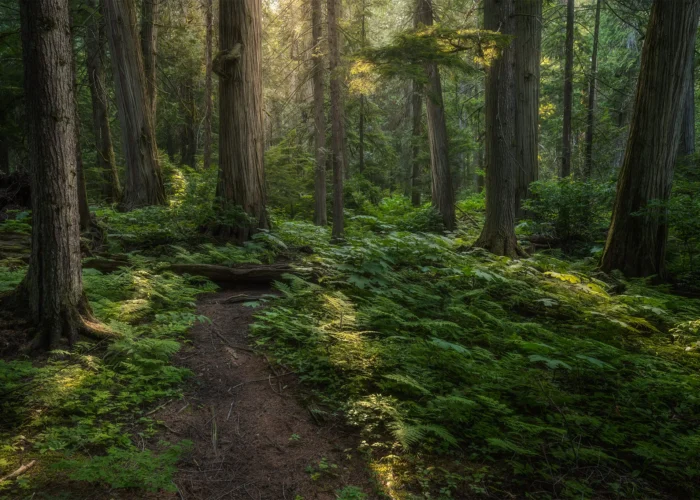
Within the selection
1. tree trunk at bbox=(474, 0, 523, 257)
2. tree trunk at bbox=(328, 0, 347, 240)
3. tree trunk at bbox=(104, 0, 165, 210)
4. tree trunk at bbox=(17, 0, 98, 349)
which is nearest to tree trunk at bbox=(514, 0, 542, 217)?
tree trunk at bbox=(474, 0, 523, 257)

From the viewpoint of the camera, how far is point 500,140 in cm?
772

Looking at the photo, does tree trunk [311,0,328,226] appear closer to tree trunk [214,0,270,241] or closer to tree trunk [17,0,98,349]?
tree trunk [214,0,270,241]

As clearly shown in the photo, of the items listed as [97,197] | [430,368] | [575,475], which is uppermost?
[97,197]

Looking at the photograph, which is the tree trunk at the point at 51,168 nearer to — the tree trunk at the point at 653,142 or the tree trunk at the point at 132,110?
the tree trunk at the point at 653,142

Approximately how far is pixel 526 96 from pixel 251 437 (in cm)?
1179

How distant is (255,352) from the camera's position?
14.3 feet

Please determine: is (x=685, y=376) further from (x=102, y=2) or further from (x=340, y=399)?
(x=102, y=2)

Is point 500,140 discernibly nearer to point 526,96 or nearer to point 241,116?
point 241,116

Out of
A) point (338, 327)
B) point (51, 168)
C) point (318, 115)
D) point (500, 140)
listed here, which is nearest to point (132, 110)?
point (318, 115)

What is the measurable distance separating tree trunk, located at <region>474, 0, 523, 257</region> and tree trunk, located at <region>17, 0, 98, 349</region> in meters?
6.49

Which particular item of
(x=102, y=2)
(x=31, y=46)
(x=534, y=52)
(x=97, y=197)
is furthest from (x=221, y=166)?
(x=534, y=52)

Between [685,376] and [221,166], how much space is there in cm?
786

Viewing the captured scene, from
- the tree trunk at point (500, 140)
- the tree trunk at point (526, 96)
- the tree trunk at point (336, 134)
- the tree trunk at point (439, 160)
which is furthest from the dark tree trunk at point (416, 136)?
the tree trunk at point (500, 140)

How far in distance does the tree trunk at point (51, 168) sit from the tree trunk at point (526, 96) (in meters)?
10.6
